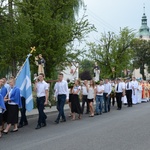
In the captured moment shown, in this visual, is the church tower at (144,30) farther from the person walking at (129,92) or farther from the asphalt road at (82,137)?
the asphalt road at (82,137)

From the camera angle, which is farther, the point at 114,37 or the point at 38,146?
the point at 114,37

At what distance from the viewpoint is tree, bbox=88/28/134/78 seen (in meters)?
40.4

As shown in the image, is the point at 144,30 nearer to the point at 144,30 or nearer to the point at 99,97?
the point at 144,30

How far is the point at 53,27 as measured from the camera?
22219 millimetres

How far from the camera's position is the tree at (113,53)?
4041 centimetres

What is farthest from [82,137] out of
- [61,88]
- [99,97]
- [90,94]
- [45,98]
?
[99,97]

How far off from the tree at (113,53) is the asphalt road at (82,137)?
28.5 metres

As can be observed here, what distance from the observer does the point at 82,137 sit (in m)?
9.24

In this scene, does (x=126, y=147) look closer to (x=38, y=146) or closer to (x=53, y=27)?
(x=38, y=146)

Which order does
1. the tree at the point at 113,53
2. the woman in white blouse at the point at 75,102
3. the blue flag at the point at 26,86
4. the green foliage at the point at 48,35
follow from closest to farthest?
the blue flag at the point at 26,86 → the woman in white blouse at the point at 75,102 → the green foliage at the point at 48,35 → the tree at the point at 113,53

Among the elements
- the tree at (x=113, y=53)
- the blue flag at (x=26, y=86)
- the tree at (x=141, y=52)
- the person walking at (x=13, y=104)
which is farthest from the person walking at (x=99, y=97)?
the tree at (x=141, y=52)

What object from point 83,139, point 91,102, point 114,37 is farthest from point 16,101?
point 114,37

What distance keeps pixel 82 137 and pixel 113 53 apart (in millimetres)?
31898

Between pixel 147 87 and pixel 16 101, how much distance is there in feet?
60.9
